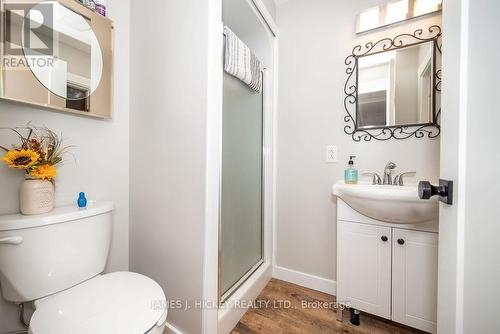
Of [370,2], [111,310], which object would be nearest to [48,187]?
[111,310]

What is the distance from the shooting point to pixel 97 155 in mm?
1128

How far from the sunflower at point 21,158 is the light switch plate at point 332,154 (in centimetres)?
166

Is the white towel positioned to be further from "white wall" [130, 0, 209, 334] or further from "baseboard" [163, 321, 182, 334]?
"baseboard" [163, 321, 182, 334]

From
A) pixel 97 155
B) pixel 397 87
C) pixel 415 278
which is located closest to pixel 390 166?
pixel 397 87

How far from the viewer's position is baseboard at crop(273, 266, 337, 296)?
146 centimetres

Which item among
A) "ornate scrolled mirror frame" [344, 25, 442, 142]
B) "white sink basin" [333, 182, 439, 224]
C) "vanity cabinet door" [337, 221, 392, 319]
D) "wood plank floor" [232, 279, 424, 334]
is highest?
"ornate scrolled mirror frame" [344, 25, 442, 142]

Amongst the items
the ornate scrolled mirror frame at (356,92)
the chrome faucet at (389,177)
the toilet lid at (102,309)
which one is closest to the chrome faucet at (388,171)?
the chrome faucet at (389,177)

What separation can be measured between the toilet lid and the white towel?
1.19 metres

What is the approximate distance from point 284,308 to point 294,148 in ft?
3.89

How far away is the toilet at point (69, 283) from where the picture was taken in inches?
25.2

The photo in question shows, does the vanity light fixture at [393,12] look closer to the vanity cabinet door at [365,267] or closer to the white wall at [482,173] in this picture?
the white wall at [482,173]

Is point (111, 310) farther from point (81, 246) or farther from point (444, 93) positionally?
A: point (444, 93)

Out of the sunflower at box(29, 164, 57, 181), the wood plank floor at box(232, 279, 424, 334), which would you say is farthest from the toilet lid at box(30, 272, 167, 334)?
the wood plank floor at box(232, 279, 424, 334)

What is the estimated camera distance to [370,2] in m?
1.34
